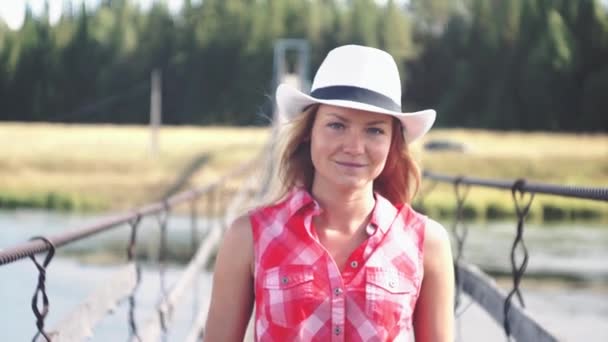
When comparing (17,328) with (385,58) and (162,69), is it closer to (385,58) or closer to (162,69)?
(385,58)

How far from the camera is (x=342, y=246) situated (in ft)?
6.32

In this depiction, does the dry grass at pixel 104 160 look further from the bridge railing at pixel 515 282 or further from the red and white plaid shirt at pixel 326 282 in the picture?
the red and white plaid shirt at pixel 326 282

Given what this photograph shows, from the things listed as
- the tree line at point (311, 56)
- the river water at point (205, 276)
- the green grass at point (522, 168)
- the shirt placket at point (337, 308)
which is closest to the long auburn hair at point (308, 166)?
the shirt placket at point (337, 308)

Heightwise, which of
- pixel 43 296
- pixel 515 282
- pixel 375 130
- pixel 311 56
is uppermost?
pixel 375 130

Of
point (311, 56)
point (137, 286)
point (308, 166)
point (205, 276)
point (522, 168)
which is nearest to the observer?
point (308, 166)

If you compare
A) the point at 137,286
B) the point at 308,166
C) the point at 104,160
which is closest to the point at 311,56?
the point at 104,160

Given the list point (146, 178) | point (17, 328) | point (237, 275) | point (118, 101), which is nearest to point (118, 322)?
point (17, 328)

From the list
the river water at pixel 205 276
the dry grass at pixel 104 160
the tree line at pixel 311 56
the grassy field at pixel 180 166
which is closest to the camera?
the river water at pixel 205 276

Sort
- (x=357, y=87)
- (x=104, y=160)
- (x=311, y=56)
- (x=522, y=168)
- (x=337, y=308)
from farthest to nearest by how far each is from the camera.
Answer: (x=311, y=56) < (x=104, y=160) < (x=522, y=168) < (x=357, y=87) < (x=337, y=308)

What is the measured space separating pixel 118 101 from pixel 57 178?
28937 millimetres

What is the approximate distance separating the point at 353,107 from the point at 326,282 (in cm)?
32

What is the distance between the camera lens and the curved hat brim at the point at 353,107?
6.22 ft

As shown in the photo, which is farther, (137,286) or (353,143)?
(137,286)

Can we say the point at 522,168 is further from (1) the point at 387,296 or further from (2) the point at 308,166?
(1) the point at 387,296
